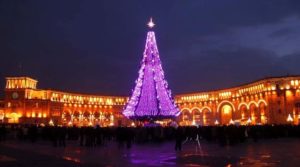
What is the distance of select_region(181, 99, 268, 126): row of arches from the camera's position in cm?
9412

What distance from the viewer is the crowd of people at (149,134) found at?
26.9 m

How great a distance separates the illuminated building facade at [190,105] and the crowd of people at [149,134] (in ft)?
144

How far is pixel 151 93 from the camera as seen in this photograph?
40.4 m

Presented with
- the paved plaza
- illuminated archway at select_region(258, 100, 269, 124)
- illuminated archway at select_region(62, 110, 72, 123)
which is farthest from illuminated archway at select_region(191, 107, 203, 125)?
the paved plaza

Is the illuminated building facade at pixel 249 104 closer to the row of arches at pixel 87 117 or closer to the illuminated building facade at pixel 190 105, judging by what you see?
the illuminated building facade at pixel 190 105

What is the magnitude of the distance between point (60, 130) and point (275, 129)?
2176cm

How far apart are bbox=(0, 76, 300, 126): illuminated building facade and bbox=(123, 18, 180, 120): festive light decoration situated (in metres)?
43.6

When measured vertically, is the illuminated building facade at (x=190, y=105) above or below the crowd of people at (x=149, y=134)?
above

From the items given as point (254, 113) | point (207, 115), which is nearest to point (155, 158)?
point (254, 113)

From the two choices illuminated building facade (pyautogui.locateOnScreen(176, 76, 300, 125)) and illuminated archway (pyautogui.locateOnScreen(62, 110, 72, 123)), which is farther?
illuminated archway (pyautogui.locateOnScreen(62, 110, 72, 123))

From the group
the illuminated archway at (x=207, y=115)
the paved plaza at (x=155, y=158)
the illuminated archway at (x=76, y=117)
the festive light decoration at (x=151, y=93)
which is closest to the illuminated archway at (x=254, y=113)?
the illuminated archway at (x=207, y=115)

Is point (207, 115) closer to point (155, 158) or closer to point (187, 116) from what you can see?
point (187, 116)

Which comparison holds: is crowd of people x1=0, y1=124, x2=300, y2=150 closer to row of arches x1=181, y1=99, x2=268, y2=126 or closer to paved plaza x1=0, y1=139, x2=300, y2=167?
paved plaza x1=0, y1=139, x2=300, y2=167

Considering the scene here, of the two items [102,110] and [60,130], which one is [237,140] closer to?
[60,130]
